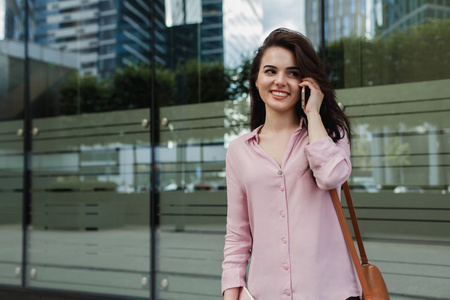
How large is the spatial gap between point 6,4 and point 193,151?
3347mm

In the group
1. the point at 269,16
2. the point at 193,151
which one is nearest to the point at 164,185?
the point at 193,151

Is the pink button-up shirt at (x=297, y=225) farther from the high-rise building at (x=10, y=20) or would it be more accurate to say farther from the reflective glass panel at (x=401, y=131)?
the high-rise building at (x=10, y=20)

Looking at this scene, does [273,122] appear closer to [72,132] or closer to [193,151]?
[193,151]

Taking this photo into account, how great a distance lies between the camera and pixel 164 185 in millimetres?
5082

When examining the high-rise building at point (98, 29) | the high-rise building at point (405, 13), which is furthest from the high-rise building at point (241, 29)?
the high-rise building at point (405, 13)

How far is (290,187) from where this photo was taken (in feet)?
6.23

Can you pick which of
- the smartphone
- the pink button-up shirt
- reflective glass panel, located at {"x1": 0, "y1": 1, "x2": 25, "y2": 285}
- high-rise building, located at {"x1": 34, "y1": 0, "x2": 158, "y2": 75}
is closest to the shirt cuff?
the pink button-up shirt

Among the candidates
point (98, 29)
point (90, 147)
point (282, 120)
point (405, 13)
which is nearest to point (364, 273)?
point (282, 120)

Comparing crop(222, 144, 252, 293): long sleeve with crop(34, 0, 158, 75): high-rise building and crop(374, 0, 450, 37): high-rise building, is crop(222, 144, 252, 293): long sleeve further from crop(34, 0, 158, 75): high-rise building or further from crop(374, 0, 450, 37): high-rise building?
crop(34, 0, 158, 75): high-rise building

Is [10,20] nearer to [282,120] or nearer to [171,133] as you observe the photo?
[171,133]

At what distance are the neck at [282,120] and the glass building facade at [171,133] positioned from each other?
7.05 feet

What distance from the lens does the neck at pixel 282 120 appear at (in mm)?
2051

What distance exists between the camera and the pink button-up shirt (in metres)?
1.81

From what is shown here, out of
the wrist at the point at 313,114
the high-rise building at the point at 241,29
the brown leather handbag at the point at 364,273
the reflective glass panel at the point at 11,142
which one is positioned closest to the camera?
the brown leather handbag at the point at 364,273
